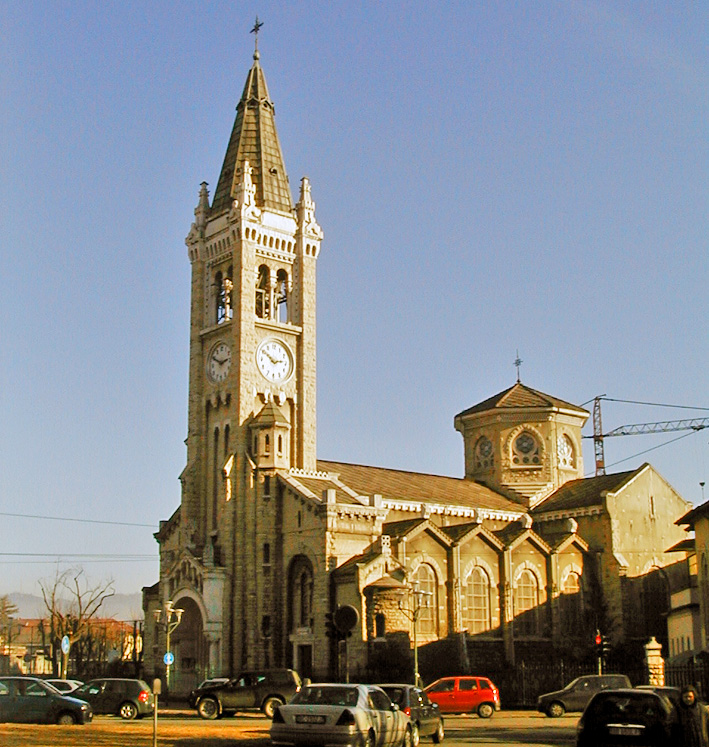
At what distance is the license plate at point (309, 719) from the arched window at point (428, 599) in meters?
34.3

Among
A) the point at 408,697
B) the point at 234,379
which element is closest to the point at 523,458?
the point at 234,379

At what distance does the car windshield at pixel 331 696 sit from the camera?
70.0ft

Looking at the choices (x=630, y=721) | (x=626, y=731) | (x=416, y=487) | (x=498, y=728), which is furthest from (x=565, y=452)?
(x=626, y=731)

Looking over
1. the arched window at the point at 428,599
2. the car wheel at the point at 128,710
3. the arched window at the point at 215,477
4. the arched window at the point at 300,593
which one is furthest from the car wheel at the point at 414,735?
the arched window at the point at 215,477

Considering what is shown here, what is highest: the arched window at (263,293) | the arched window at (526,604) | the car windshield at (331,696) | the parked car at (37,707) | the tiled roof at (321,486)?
the arched window at (263,293)

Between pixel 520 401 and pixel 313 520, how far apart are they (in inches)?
890

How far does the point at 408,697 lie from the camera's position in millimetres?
26984

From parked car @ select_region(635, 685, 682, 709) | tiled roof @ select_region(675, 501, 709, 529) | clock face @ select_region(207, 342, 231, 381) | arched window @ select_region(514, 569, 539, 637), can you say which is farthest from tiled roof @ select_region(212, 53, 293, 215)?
parked car @ select_region(635, 685, 682, 709)

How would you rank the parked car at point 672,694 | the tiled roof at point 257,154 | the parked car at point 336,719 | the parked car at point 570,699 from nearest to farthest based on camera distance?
the parked car at point 672,694 → the parked car at point 336,719 → the parked car at point 570,699 → the tiled roof at point 257,154

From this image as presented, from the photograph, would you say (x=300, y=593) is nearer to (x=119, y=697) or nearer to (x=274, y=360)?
(x=274, y=360)

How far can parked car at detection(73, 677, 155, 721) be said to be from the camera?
3816 cm

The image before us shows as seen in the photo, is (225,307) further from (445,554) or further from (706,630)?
(706,630)

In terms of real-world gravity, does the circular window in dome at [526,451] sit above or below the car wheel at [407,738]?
above

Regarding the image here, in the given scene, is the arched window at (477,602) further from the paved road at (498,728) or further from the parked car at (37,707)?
the parked car at (37,707)
